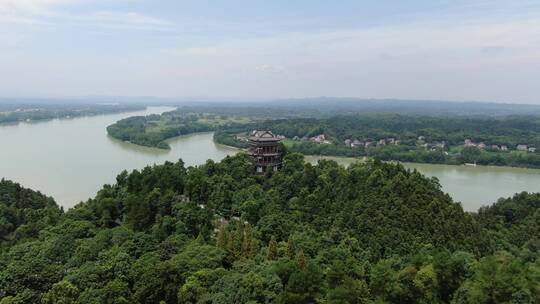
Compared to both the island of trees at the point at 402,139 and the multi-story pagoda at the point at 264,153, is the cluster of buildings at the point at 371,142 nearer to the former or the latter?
the island of trees at the point at 402,139

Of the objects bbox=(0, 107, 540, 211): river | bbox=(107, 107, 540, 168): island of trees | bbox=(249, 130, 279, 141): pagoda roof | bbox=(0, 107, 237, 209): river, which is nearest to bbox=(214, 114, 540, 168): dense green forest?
bbox=(107, 107, 540, 168): island of trees

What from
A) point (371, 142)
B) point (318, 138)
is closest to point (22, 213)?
point (318, 138)

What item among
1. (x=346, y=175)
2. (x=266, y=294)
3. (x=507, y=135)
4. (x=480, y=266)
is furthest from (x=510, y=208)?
(x=507, y=135)

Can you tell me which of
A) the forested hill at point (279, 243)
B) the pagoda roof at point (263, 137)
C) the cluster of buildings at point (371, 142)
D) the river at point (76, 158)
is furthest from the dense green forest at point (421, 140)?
the pagoda roof at point (263, 137)

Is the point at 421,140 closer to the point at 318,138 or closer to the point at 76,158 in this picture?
the point at 318,138

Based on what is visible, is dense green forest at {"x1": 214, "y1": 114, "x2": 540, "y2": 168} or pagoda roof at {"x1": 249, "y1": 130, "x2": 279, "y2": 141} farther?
dense green forest at {"x1": 214, "y1": 114, "x2": 540, "y2": 168}

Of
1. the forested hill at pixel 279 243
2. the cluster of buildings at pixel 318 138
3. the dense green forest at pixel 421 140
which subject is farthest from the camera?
the cluster of buildings at pixel 318 138

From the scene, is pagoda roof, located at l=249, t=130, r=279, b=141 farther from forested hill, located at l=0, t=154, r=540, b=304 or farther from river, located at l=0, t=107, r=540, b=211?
river, located at l=0, t=107, r=540, b=211
